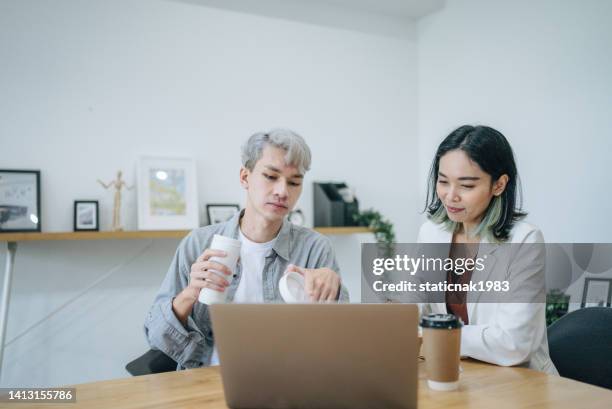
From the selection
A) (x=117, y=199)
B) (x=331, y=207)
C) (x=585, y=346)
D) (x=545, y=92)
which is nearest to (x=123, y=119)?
(x=117, y=199)

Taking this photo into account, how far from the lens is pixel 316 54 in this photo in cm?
356

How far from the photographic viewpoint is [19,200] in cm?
265

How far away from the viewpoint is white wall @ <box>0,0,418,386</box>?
A: 2721mm

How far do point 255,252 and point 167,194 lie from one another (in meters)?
Result: 1.36

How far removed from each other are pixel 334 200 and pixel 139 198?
120cm

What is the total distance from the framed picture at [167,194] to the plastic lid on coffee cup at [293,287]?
1.82 meters

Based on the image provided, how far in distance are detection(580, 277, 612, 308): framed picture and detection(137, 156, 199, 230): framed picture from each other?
6.83 feet

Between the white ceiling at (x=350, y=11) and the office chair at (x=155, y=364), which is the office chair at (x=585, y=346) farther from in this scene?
the white ceiling at (x=350, y=11)

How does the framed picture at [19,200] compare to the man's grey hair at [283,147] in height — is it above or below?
below

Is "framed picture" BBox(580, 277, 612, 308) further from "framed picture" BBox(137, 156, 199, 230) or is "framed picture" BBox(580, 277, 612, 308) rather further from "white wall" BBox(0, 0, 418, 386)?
"framed picture" BBox(137, 156, 199, 230)

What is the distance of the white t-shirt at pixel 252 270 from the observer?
171cm

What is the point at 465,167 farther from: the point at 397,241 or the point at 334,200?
the point at 397,241

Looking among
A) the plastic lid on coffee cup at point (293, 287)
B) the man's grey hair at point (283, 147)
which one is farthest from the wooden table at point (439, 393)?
the man's grey hair at point (283, 147)

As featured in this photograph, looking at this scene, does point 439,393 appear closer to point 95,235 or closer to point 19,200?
point 95,235
